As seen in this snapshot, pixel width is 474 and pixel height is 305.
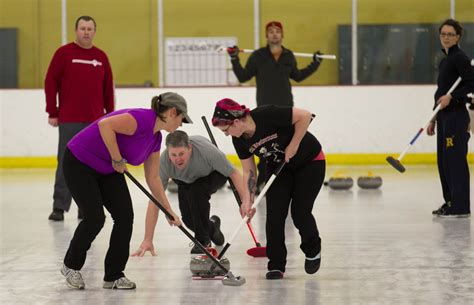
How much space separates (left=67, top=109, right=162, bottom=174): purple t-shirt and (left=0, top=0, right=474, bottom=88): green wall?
344 inches

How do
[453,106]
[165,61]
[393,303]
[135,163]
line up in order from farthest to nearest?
[165,61] → [453,106] → [135,163] → [393,303]

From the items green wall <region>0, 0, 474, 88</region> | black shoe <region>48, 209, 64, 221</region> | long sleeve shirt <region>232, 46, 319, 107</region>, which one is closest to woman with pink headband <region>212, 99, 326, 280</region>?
black shoe <region>48, 209, 64, 221</region>

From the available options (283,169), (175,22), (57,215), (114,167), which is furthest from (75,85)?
(175,22)

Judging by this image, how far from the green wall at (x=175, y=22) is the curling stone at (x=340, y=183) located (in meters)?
3.85

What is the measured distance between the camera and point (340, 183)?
9.58 meters

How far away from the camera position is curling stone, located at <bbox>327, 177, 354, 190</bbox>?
31.4 ft

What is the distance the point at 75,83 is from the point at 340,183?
10.6ft

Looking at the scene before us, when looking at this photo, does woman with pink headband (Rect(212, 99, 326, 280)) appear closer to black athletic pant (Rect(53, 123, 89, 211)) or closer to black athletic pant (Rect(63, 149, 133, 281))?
black athletic pant (Rect(63, 149, 133, 281))

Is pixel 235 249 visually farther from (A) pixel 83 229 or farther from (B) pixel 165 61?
(B) pixel 165 61

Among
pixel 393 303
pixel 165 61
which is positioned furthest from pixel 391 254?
pixel 165 61

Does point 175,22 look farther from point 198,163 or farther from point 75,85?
point 198,163

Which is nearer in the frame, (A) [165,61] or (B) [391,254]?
(B) [391,254]

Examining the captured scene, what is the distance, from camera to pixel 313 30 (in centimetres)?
1338

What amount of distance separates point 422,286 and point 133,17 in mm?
9250
